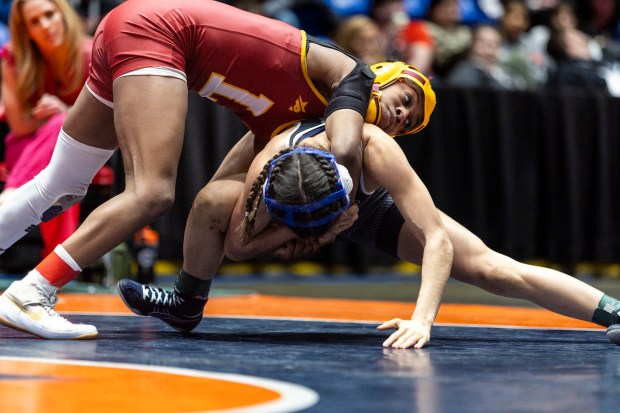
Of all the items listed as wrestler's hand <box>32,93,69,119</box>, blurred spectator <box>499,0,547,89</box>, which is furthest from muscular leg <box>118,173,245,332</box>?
blurred spectator <box>499,0,547,89</box>

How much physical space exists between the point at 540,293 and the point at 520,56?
6141 mm

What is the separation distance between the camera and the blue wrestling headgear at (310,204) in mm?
2867

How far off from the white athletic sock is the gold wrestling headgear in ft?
2.72

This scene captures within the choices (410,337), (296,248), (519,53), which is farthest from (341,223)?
(519,53)

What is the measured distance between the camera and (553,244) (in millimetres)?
8383

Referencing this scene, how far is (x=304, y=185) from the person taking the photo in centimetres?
285

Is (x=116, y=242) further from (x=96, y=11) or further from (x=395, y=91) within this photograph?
(x=96, y=11)

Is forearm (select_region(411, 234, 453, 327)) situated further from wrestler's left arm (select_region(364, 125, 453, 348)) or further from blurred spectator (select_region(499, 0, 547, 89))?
blurred spectator (select_region(499, 0, 547, 89))

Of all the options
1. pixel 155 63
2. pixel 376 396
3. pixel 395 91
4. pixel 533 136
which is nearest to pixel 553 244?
pixel 533 136

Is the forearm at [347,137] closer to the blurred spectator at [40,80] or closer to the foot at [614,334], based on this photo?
the foot at [614,334]

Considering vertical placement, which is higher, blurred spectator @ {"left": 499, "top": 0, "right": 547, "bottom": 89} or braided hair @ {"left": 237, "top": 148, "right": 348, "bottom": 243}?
blurred spectator @ {"left": 499, "top": 0, "right": 547, "bottom": 89}

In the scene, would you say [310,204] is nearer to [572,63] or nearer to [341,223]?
[341,223]

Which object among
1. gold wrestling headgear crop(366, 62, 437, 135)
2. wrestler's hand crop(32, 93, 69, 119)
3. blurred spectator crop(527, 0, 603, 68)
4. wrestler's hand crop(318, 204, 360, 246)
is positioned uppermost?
blurred spectator crop(527, 0, 603, 68)

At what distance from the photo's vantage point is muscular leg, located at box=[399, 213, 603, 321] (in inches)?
128
